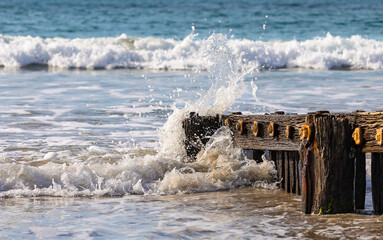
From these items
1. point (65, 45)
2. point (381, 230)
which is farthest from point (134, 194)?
point (65, 45)

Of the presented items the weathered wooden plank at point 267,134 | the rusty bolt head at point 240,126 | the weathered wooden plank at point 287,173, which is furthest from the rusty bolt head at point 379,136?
the rusty bolt head at point 240,126

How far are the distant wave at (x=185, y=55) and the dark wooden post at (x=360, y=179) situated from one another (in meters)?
17.3

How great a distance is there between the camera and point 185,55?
26469 mm

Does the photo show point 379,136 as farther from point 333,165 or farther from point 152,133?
point 152,133

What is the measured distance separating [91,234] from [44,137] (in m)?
5.25

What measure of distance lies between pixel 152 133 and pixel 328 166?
5.34 metres

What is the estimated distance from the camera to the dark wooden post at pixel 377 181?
5812 mm

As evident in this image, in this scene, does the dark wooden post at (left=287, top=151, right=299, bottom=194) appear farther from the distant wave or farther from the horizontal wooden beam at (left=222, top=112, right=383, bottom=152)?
the distant wave

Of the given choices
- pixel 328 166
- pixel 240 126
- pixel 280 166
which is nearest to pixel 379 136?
pixel 328 166

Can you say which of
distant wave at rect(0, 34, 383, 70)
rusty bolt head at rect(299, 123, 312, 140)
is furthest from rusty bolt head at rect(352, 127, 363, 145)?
distant wave at rect(0, 34, 383, 70)

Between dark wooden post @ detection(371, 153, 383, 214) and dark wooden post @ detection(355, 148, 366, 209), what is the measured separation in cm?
9

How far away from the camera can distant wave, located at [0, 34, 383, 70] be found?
2384 cm

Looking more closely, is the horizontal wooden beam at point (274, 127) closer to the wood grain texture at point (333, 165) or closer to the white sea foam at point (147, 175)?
the wood grain texture at point (333, 165)

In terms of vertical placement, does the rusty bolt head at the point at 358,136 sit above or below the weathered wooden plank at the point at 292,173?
above
